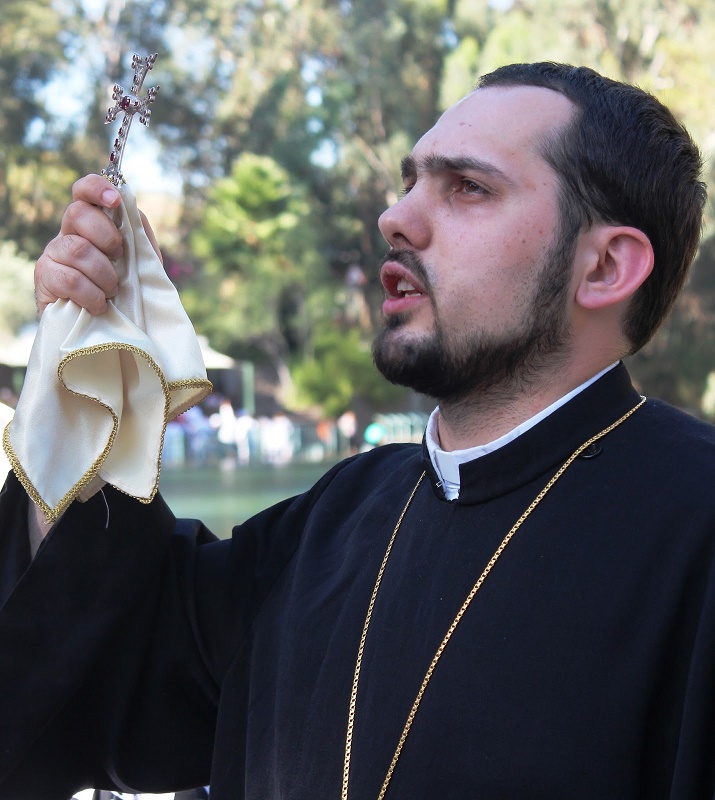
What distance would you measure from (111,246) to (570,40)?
24.7 meters

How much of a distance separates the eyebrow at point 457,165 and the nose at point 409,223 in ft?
0.17

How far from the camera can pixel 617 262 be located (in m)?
1.81

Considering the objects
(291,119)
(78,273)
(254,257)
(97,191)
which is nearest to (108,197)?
(97,191)

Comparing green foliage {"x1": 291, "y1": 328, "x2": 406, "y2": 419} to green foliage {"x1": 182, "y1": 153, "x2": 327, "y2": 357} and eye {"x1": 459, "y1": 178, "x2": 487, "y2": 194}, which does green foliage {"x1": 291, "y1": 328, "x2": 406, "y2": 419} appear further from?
eye {"x1": 459, "y1": 178, "x2": 487, "y2": 194}

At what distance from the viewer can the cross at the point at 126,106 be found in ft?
5.93

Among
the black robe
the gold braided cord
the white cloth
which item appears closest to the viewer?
the black robe

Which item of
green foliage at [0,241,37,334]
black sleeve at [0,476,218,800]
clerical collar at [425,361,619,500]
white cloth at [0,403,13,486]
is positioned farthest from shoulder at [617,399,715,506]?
green foliage at [0,241,37,334]

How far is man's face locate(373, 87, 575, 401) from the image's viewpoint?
175cm

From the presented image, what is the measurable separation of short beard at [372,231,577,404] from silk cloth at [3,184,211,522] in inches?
13.8

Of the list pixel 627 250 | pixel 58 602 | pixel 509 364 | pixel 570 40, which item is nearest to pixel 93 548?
pixel 58 602

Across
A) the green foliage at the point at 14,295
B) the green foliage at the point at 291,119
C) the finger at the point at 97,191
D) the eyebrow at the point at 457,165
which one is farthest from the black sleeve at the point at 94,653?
the green foliage at the point at 291,119

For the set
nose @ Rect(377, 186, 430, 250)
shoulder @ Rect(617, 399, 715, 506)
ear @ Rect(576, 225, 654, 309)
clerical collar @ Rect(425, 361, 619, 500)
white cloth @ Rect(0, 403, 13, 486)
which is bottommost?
shoulder @ Rect(617, 399, 715, 506)

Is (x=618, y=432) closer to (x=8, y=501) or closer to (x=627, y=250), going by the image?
(x=627, y=250)

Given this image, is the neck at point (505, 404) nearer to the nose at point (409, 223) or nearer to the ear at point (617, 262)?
the ear at point (617, 262)
